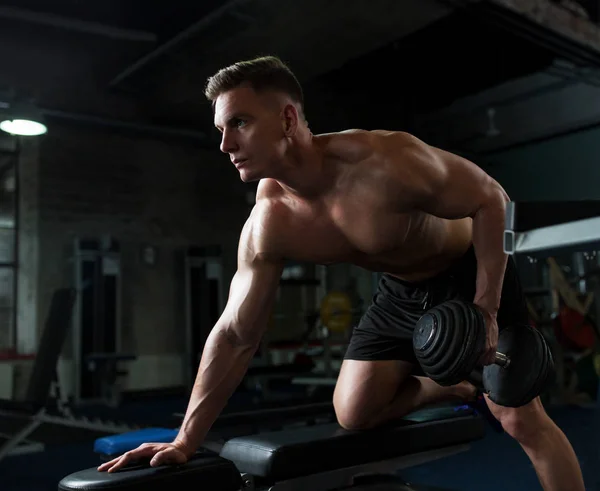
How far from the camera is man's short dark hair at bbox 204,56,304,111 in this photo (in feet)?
4.60

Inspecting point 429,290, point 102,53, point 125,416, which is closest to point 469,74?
point 102,53

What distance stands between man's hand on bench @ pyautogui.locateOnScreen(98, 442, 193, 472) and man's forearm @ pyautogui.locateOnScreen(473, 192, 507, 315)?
0.79m

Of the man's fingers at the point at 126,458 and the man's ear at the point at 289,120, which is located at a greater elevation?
the man's ear at the point at 289,120

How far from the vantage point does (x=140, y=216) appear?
6895mm

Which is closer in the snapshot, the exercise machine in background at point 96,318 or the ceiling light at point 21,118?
the ceiling light at point 21,118

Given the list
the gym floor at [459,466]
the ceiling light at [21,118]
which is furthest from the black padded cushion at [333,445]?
the ceiling light at [21,118]

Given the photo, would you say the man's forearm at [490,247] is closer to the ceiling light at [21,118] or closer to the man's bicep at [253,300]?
the man's bicep at [253,300]

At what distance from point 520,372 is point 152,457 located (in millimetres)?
882

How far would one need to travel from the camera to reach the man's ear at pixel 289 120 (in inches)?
55.9

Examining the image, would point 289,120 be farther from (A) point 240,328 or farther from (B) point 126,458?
(B) point 126,458

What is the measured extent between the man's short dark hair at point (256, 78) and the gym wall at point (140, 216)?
17.3ft

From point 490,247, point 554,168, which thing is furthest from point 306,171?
point 554,168

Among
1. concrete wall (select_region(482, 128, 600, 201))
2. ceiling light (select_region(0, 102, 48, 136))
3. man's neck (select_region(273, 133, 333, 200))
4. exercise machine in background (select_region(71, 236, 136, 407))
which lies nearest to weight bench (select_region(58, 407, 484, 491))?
man's neck (select_region(273, 133, 333, 200))

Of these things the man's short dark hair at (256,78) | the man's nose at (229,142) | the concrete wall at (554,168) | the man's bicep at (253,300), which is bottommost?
the man's bicep at (253,300)
